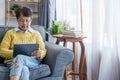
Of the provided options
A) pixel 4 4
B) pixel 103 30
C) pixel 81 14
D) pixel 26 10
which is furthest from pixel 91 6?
pixel 4 4

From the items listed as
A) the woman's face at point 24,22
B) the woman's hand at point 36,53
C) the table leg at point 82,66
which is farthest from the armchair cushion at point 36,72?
the table leg at point 82,66

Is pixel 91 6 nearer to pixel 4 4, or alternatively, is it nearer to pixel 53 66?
pixel 53 66

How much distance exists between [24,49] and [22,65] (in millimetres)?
221

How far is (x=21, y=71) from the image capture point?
2064 mm

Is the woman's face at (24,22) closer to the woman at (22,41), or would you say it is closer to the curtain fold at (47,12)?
the woman at (22,41)

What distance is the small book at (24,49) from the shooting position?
227 centimetres

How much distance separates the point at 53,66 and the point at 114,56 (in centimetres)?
85

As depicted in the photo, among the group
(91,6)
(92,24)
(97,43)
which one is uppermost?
(91,6)

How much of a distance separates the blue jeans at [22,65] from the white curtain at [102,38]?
0.91 meters

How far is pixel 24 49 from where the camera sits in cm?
229

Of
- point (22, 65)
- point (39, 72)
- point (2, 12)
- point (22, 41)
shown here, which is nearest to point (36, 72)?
point (39, 72)

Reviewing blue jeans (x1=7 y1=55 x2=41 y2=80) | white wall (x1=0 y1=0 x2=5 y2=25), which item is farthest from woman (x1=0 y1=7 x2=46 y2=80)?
white wall (x1=0 y1=0 x2=5 y2=25)

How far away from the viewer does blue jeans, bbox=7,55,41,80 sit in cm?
203

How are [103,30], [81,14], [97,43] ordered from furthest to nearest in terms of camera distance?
[81,14]
[97,43]
[103,30]
